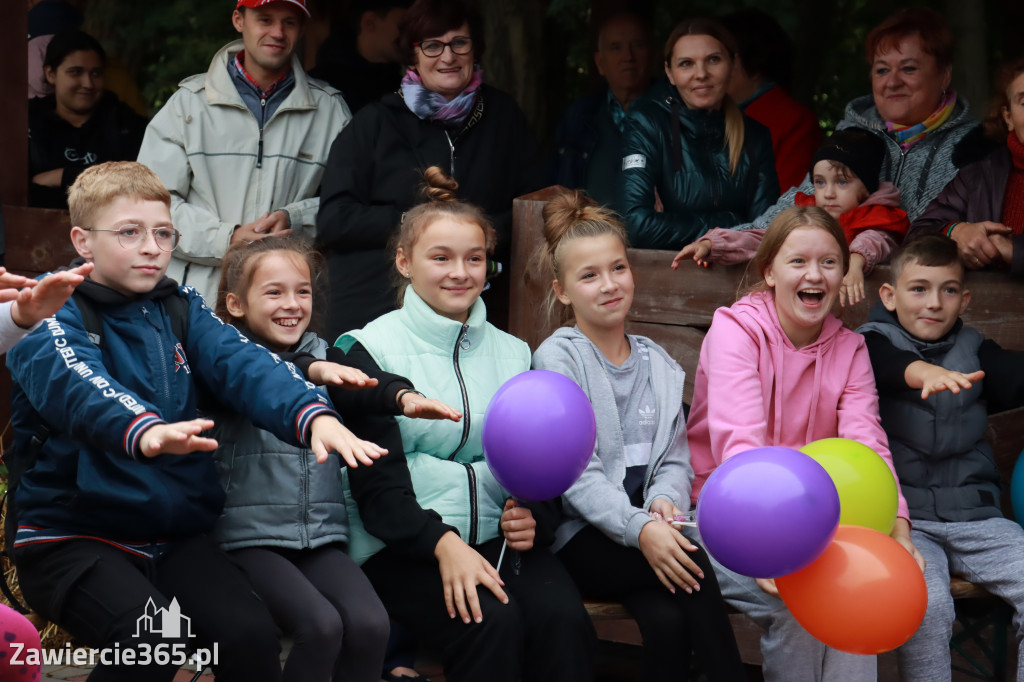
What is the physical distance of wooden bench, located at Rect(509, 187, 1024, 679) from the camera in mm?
3990

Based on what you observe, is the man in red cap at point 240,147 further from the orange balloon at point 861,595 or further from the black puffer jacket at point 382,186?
the orange balloon at point 861,595

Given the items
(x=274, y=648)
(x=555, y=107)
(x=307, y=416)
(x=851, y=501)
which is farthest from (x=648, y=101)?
(x=555, y=107)

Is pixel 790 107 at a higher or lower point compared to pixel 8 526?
higher

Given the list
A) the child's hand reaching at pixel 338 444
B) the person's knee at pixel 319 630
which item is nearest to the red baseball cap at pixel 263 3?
the child's hand reaching at pixel 338 444

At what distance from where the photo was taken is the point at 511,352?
3.74 meters

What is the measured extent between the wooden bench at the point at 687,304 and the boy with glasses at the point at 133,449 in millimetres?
1319

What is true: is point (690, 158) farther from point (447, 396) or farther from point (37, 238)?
point (37, 238)

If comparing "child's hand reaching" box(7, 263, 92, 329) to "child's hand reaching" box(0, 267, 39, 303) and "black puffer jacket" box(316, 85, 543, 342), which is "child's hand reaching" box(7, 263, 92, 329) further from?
"black puffer jacket" box(316, 85, 543, 342)

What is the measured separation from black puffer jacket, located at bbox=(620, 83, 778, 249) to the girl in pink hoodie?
632 mm

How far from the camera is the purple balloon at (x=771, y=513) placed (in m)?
3.04

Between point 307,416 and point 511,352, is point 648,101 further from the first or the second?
point 307,416

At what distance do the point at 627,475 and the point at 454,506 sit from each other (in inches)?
22.1

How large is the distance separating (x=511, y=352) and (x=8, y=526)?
1.45 metres

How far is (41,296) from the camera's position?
2.80m
